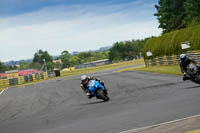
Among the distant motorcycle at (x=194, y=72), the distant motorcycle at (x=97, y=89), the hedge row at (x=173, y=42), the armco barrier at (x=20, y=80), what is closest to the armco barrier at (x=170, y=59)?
the hedge row at (x=173, y=42)

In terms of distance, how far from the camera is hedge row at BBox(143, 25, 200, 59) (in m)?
32.5

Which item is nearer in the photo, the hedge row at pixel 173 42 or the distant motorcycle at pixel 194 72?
the distant motorcycle at pixel 194 72

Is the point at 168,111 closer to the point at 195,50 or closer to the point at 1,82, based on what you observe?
the point at 195,50

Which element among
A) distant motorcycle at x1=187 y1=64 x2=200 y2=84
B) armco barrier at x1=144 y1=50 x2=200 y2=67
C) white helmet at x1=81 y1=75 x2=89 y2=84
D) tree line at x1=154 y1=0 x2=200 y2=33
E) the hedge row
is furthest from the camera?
tree line at x1=154 y1=0 x2=200 y2=33

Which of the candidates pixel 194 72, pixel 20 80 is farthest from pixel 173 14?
pixel 194 72

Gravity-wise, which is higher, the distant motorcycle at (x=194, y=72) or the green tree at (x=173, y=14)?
the green tree at (x=173, y=14)

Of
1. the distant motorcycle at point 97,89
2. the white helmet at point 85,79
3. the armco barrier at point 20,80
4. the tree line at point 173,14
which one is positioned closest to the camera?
the distant motorcycle at point 97,89

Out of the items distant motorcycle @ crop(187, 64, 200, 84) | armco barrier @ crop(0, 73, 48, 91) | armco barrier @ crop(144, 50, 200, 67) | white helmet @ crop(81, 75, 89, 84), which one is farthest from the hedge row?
armco barrier @ crop(0, 73, 48, 91)

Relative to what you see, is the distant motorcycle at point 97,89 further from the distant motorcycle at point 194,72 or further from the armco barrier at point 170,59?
the armco barrier at point 170,59

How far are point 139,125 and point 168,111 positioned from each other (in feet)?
5.59

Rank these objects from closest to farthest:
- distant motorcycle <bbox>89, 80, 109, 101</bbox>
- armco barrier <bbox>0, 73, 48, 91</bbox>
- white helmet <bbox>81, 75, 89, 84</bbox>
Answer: distant motorcycle <bbox>89, 80, 109, 101</bbox> < white helmet <bbox>81, 75, 89, 84</bbox> < armco barrier <bbox>0, 73, 48, 91</bbox>

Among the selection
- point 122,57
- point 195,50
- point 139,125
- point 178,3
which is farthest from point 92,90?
point 122,57

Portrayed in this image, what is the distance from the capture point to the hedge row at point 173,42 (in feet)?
107

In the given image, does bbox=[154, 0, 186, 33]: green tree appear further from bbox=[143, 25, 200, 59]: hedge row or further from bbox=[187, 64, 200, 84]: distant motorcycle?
bbox=[187, 64, 200, 84]: distant motorcycle
